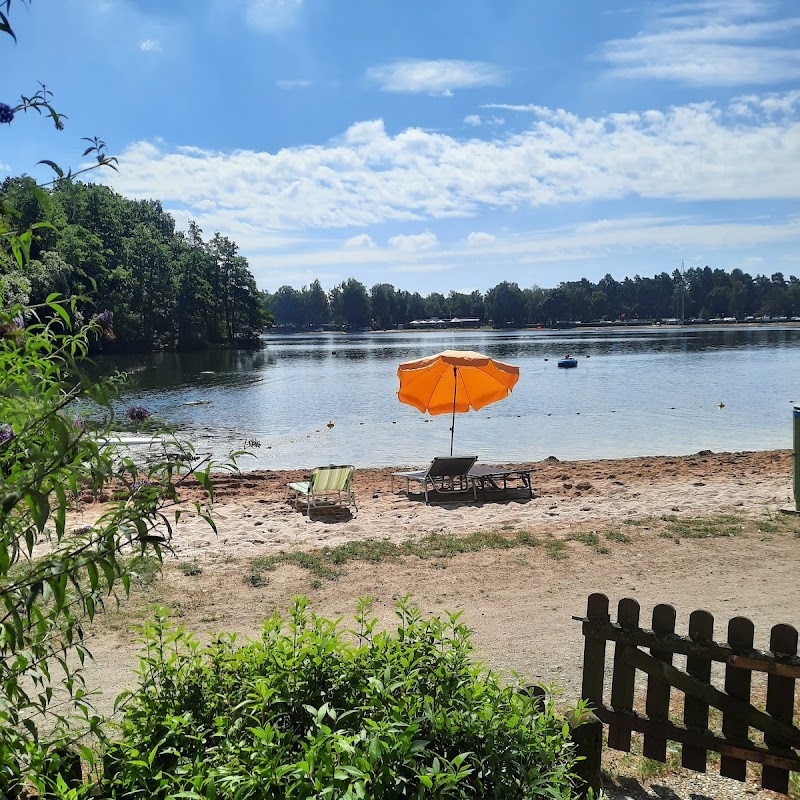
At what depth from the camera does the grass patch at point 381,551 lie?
8.34m

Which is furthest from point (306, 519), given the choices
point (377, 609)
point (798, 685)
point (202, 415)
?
point (202, 415)

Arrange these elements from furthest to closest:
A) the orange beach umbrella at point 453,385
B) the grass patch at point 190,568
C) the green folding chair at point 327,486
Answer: the orange beach umbrella at point 453,385 < the green folding chair at point 327,486 < the grass patch at point 190,568

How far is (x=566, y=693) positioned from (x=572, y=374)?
50.9 m

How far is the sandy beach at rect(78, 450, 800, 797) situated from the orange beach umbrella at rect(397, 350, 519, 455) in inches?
86.9

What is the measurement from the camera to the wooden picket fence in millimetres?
3953

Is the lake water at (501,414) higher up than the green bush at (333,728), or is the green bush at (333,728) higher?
the green bush at (333,728)

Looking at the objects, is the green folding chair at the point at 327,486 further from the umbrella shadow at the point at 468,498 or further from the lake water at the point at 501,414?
the lake water at the point at 501,414

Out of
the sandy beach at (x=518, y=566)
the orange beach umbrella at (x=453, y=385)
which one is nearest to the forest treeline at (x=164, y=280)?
the orange beach umbrella at (x=453, y=385)

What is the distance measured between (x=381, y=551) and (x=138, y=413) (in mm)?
6732

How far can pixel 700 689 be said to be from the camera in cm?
406

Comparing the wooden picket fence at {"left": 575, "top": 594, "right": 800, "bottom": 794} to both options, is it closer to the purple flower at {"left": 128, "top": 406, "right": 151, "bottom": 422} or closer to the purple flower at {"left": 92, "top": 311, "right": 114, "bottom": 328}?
the purple flower at {"left": 128, "top": 406, "right": 151, "bottom": 422}

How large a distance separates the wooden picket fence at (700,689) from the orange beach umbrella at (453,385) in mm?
9974

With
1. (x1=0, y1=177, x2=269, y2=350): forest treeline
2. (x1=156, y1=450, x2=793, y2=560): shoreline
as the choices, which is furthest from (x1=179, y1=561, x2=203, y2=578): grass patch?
(x1=0, y1=177, x2=269, y2=350): forest treeline

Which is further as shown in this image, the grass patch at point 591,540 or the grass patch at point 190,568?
the grass patch at point 591,540
